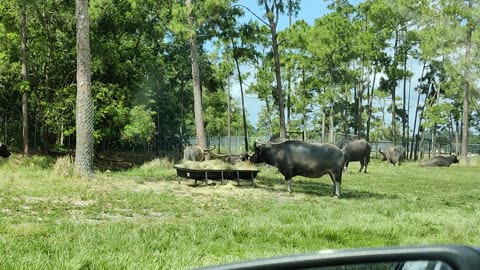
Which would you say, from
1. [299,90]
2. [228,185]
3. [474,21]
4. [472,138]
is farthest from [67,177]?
[472,138]

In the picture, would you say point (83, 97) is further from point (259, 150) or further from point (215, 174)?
point (259, 150)

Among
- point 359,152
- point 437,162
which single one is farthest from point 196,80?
point 437,162

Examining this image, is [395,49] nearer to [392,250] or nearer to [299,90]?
[299,90]

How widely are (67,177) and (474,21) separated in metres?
33.9

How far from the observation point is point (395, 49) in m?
49.8

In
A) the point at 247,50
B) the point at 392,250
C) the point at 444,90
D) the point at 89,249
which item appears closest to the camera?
the point at 392,250

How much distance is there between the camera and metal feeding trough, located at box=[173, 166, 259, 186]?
1667 centimetres

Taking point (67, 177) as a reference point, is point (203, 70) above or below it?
above

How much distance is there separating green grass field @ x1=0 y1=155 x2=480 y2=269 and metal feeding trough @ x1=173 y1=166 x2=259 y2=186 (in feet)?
2.59

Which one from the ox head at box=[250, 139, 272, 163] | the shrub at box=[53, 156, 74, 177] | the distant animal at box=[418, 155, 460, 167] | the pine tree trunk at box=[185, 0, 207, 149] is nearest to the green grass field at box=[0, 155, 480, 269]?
the shrub at box=[53, 156, 74, 177]

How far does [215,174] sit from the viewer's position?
1695 centimetres

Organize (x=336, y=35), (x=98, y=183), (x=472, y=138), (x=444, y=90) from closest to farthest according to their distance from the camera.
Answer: (x=98, y=183)
(x=336, y=35)
(x=444, y=90)
(x=472, y=138)

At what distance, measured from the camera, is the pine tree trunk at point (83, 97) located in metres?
17.0

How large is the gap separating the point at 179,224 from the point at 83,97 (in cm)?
952
